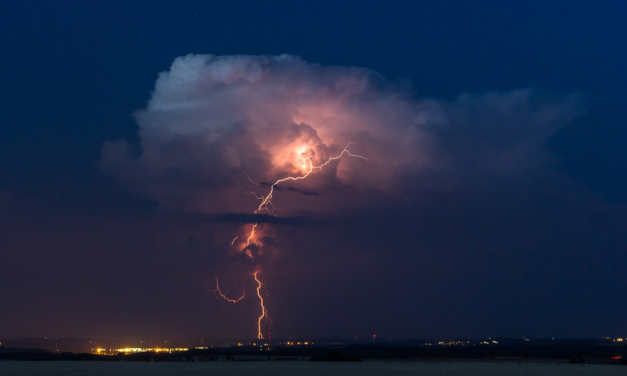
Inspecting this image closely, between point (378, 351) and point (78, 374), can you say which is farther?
point (378, 351)

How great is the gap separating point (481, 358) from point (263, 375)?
71741 millimetres

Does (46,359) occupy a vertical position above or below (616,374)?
above

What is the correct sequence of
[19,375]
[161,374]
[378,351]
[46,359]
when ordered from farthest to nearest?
[378,351]
[46,359]
[161,374]
[19,375]

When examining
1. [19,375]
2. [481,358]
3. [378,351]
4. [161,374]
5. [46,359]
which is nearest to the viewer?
[19,375]

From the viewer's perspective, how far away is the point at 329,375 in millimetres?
72500

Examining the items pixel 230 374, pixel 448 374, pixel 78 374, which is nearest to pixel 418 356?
pixel 448 374

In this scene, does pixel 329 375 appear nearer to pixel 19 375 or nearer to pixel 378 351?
pixel 19 375

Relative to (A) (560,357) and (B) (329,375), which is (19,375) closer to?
(B) (329,375)

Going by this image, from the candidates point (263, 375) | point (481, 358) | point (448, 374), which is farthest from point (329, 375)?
point (481, 358)

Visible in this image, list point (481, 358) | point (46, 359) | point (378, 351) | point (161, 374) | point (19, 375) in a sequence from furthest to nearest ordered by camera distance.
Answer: point (378, 351) → point (481, 358) → point (46, 359) → point (161, 374) → point (19, 375)

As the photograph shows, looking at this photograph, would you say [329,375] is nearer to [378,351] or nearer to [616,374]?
[616,374]

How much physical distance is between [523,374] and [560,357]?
2608 inches

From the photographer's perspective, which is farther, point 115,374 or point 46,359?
point 46,359

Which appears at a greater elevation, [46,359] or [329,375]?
[46,359]
